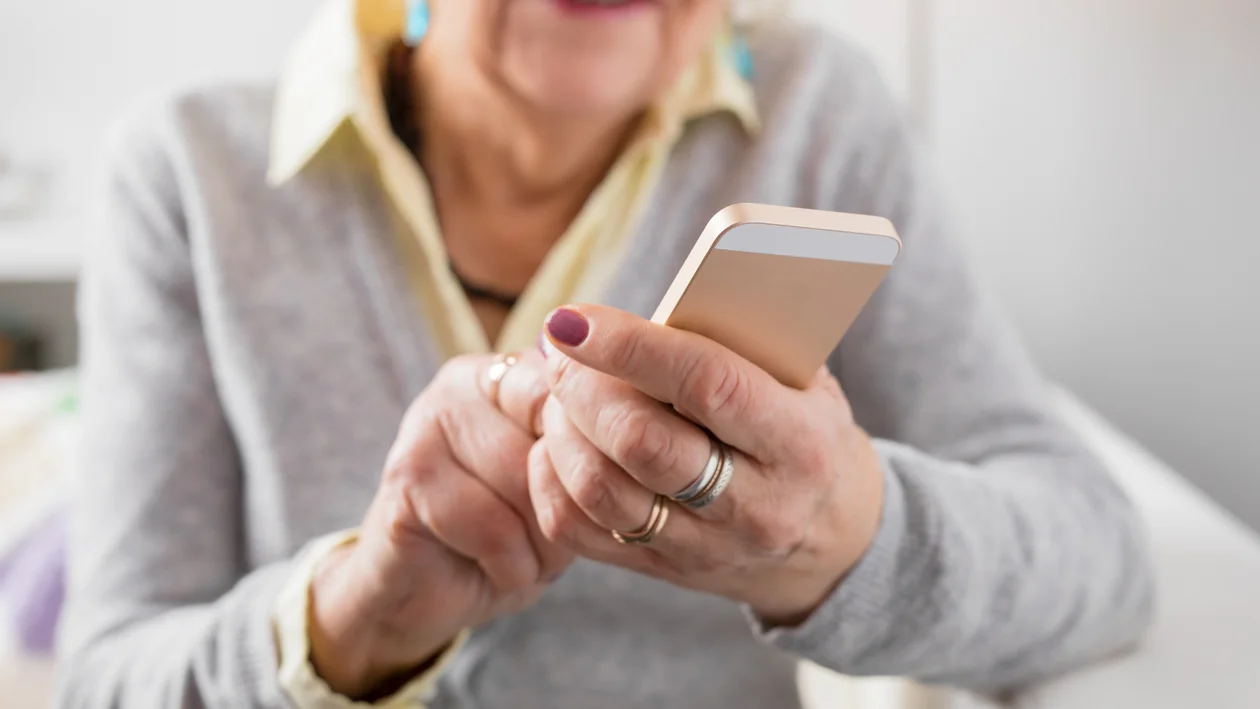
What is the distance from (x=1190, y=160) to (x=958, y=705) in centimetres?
59

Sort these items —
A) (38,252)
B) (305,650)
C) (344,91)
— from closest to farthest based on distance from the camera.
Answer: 1. (305,650)
2. (344,91)
3. (38,252)

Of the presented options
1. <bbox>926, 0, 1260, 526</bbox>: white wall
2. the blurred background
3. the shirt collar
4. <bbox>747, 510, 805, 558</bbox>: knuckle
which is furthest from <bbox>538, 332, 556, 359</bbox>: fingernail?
<bbox>926, 0, 1260, 526</bbox>: white wall

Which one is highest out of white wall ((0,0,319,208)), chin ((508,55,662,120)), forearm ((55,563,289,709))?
chin ((508,55,662,120))

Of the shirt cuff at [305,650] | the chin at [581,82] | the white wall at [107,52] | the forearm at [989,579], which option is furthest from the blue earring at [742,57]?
the white wall at [107,52]

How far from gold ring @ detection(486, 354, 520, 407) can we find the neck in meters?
0.26

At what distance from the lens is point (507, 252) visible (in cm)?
72

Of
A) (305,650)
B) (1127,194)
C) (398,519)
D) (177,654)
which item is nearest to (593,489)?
(398,519)

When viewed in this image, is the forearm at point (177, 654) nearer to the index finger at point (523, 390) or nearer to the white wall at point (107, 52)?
the index finger at point (523, 390)

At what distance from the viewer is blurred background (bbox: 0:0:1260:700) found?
34.1 inches

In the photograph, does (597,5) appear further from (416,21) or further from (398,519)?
(398,519)

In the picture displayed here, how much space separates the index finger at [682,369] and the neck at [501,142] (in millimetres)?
357

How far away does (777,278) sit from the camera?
13.0 inches

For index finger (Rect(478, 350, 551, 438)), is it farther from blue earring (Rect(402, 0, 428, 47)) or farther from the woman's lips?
blue earring (Rect(402, 0, 428, 47))

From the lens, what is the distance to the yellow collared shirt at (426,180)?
68cm
